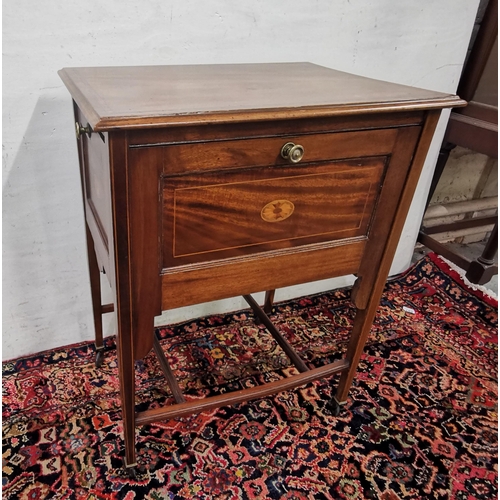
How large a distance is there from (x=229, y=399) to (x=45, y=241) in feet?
2.57

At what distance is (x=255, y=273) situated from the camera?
42.6 inches

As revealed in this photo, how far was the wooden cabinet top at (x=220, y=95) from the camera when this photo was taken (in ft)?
2.62

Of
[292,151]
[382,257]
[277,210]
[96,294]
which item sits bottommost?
[96,294]

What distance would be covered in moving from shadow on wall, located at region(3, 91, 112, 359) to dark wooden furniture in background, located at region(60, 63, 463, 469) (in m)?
0.19

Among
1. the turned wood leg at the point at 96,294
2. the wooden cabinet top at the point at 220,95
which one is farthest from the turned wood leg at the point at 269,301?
the wooden cabinet top at the point at 220,95

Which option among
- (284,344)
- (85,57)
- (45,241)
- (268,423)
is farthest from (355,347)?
(85,57)

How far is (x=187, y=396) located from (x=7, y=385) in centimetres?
59

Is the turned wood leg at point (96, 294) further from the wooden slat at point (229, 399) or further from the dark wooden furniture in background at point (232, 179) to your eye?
the wooden slat at point (229, 399)

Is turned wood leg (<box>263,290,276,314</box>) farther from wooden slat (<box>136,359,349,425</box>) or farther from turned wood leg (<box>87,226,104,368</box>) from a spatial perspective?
turned wood leg (<box>87,226,104,368</box>)

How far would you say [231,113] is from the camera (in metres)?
0.83

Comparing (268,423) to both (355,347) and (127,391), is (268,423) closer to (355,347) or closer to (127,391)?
(355,347)

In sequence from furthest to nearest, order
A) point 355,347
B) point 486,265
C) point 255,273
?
point 486,265 < point 355,347 < point 255,273

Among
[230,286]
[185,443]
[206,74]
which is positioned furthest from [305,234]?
[185,443]

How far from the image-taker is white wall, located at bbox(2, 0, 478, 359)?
1.24 meters
